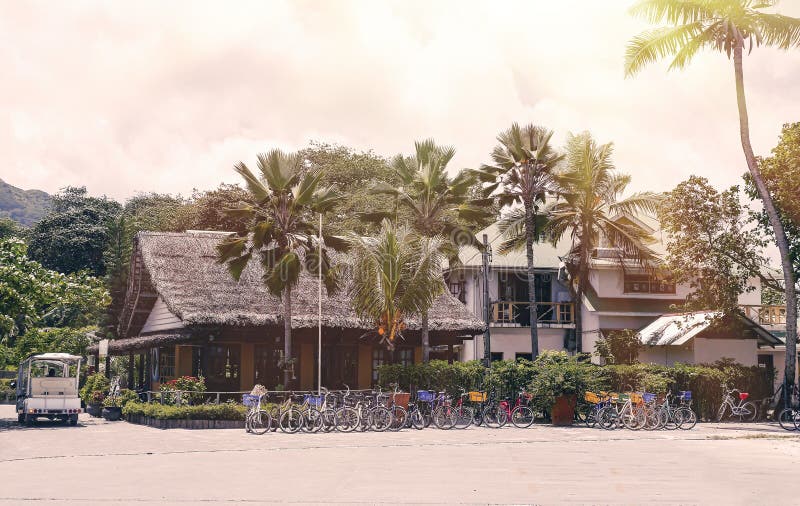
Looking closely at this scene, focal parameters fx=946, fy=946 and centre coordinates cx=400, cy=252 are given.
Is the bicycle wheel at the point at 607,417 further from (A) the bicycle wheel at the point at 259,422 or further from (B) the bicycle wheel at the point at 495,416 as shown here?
(A) the bicycle wheel at the point at 259,422

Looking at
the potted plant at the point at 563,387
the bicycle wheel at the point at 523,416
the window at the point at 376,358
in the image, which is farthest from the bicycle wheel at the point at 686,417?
the window at the point at 376,358

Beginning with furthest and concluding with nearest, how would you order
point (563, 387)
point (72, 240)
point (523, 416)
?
point (72, 240)
point (563, 387)
point (523, 416)

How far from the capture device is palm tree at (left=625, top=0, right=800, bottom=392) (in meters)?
32.5

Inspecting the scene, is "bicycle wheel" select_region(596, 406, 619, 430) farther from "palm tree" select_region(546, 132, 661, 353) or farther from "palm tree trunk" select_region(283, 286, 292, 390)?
"palm tree" select_region(546, 132, 661, 353)

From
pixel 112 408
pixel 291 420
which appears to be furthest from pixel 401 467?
pixel 112 408

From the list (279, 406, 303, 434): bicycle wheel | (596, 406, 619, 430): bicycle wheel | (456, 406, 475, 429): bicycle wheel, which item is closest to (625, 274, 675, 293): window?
(596, 406, 619, 430): bicycle wheel

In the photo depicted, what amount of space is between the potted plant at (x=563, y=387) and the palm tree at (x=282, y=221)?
316 inches

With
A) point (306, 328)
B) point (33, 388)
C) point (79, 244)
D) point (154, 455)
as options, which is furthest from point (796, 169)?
point (79, 244)

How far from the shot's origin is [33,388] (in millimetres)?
31703

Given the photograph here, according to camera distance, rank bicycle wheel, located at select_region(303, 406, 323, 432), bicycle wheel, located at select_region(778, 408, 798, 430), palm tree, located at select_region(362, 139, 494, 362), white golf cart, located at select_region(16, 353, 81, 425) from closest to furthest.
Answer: bicycle wheel, located at select_region(303, 406, 323, 432), bicycle wheel, located at select_region(778, 408, 798, 430), white golf cart, located at select_region(16, 353, 81, 425), palm tree, located at select_region(362, 139, 494, 362)

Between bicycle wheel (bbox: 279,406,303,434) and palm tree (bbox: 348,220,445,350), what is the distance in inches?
263

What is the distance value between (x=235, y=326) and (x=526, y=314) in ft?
65.9

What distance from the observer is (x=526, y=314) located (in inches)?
1913

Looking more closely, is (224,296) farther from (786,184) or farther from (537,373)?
(786,184)
